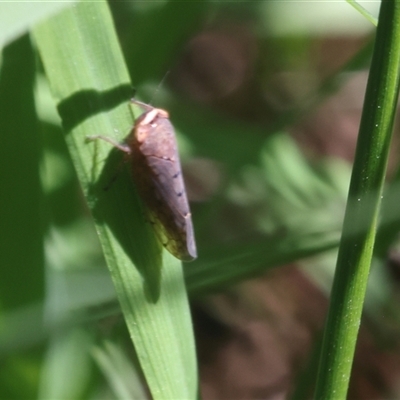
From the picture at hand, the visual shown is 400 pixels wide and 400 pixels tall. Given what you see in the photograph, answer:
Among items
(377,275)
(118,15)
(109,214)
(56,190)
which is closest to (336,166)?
(377,275)

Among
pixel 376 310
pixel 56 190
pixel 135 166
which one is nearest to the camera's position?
pixel 135 166

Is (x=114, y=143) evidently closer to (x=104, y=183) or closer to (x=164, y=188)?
(x=104, y=183)

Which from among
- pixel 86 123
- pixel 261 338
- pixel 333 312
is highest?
pixel 86 123

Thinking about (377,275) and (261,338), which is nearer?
(377,275)

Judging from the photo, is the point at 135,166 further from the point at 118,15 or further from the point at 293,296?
the point at 293,296

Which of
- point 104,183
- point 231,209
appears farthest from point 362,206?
point 231,209

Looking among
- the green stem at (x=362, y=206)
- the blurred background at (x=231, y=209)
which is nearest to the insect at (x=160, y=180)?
the blurred background at (x=231, y=209)
